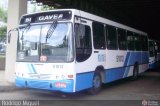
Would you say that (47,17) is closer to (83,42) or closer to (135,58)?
(83,42)

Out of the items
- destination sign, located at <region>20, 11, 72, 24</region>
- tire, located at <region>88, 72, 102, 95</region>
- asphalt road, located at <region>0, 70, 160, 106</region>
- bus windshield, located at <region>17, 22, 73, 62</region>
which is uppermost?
destination sign, located at <region>20, 11, 72, 24</region>

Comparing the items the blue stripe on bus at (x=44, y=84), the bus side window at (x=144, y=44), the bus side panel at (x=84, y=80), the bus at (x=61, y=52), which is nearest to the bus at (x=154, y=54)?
the bus side window at (x=144, y=44)

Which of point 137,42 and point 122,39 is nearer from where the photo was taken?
point 122,39

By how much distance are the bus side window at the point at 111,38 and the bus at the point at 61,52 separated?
0.61m

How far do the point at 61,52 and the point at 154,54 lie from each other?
16.8 m

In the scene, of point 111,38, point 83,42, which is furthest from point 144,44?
point 83,42

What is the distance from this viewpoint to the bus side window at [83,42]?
10751mm

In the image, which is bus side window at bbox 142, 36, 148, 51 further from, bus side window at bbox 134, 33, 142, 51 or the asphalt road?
the asphalt road

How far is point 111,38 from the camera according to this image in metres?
14.1

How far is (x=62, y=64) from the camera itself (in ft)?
34.2

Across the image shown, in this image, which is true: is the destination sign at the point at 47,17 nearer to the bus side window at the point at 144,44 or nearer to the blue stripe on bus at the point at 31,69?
the blue stripe on bus at the point at 31,69

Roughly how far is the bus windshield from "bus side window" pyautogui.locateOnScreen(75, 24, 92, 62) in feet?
1.04

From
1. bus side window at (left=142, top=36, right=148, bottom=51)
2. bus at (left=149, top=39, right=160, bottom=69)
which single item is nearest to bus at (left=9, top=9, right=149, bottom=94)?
bus side window at (left=142, top=36, right=148, bottom=51)

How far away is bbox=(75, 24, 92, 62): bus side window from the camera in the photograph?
10.8 metres
